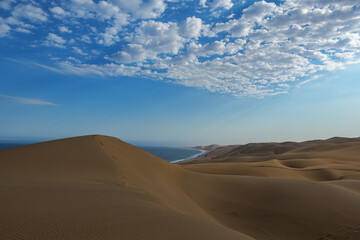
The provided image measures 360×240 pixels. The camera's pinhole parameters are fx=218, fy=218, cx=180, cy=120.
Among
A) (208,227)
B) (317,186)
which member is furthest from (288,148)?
(208,227)

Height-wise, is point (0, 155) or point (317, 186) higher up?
point (0, 155)

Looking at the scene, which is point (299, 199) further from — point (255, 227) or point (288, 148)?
point (288, 148)

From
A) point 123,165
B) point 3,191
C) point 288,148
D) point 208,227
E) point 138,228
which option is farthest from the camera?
point 288,148

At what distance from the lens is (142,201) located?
4.12 meters

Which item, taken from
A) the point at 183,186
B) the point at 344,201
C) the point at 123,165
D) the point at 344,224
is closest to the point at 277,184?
the point at 344,201

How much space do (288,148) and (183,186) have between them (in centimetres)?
3079

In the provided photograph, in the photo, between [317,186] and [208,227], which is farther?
[317,186]

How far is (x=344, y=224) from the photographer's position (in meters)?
5.42

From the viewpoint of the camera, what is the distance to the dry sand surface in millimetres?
2662

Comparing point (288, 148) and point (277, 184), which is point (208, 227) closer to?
point (277, 184)

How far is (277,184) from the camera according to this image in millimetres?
8117

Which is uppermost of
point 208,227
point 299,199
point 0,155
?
point 0,155

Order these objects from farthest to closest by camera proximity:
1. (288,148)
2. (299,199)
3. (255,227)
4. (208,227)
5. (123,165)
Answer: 1. (288,148)
2. (123,165)
3. (299,199)
4. (255,227)
5. (208,227)

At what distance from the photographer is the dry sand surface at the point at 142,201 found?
2662 millimetres
